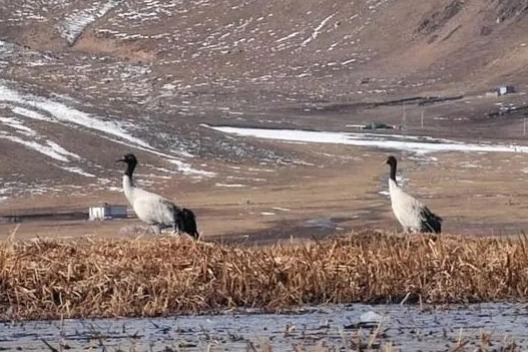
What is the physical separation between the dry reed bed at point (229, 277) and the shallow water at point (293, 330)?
359 mm

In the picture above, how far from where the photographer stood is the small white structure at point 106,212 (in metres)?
42.4

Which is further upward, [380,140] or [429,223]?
[429,223]

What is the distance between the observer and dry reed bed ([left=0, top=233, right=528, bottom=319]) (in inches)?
632

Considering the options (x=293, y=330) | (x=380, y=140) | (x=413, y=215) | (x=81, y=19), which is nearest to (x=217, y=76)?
(x=81, y=19)

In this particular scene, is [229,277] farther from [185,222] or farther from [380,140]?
[380,140]

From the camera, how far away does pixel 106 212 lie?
→ 42.8 m

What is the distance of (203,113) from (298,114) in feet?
26.9

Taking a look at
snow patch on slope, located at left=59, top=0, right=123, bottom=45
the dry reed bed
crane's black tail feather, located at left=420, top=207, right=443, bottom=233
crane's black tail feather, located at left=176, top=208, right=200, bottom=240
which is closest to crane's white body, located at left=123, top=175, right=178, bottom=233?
crane's black tail feather, located at left=176, top=208, right=200, bottom=240

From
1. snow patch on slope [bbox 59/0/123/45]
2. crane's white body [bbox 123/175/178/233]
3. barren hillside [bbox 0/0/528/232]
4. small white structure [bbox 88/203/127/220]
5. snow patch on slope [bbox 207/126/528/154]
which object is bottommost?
small white structure [bbox 88/203/127/220]

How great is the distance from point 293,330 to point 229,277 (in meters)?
2.47

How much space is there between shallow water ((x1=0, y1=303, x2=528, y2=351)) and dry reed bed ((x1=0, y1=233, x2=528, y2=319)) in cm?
36

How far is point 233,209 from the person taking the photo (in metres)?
45.4

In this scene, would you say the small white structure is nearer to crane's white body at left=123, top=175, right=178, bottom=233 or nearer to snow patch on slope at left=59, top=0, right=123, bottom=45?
crane's white body at left=123, top=175, right=178, bottom=233

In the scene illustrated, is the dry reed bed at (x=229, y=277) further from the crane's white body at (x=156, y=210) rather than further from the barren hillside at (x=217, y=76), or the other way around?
the barren hillside at (x=217, y=76)
